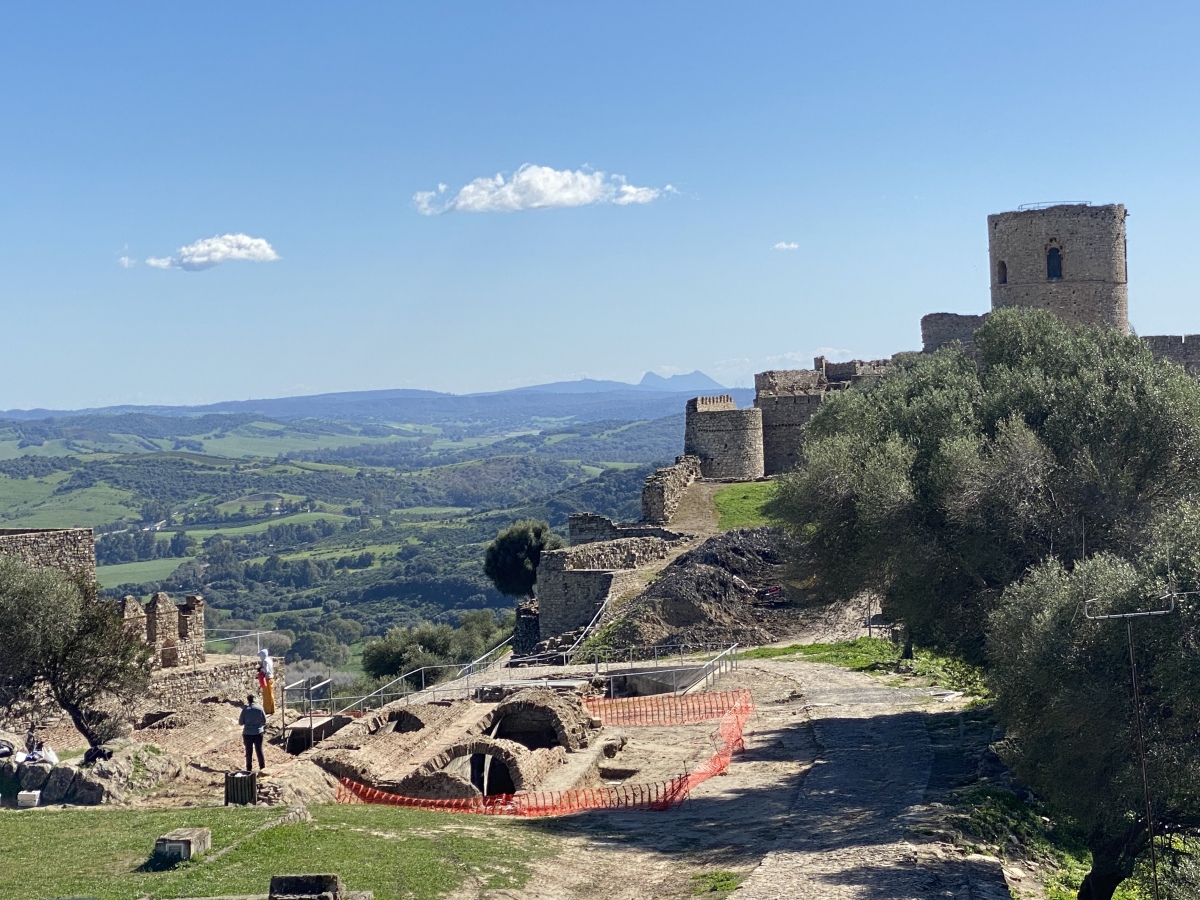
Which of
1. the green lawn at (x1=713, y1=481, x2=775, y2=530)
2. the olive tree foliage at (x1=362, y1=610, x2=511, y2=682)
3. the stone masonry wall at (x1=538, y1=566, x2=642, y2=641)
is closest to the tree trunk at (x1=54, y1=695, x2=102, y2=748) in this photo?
the stone masonry wall at (x1=538, y1=566, x2=642, y2=641)

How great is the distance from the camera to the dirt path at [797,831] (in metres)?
17.5

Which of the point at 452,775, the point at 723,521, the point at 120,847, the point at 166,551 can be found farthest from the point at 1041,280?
the point at 166,551

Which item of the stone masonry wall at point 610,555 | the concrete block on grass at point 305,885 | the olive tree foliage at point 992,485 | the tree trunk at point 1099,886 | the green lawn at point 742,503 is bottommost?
the tree trunk at point 1099,886

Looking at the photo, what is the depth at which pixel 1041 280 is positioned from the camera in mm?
→ 54406

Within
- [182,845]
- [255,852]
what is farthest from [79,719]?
[182,845]

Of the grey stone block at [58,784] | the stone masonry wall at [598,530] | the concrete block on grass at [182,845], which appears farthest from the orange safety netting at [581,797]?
the stone masonry wall at [598,530]

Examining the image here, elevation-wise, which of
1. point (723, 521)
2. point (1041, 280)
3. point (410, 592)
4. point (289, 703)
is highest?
point (1041, 280)

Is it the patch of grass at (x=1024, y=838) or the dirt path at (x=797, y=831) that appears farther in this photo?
the patch of grass at (x=1024, y=838)

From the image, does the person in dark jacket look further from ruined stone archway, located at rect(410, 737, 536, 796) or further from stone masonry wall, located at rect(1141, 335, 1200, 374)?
stone masonry wall, located at rect(1141, 335, 1200, 374)

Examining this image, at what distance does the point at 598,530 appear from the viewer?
4753 centimetres

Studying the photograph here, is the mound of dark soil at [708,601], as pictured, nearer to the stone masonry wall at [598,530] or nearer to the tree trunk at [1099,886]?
the stone masonry wall at [598,530]

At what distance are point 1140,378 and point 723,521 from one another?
2111 cm

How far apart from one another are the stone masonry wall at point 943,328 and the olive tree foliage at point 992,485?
25.4 m

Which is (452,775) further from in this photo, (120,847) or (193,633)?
(193,633)
